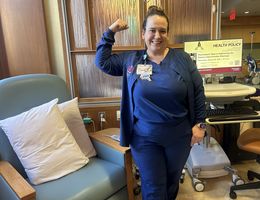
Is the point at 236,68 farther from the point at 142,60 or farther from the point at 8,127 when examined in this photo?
the point at 8,127

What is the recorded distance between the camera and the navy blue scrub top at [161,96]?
43.3 inches

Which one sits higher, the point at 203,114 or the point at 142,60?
the point at 142,60

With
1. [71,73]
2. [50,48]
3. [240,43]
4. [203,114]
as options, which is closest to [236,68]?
[240,43]

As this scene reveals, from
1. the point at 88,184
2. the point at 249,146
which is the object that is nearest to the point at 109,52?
the point at 88,184

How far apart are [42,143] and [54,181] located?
229mm

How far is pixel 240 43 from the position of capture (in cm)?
178

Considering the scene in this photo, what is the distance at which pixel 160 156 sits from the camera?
120 centimetres

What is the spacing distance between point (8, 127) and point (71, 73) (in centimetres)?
78

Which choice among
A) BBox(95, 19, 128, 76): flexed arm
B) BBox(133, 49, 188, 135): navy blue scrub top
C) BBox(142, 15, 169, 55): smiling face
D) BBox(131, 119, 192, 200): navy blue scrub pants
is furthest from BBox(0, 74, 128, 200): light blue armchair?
BBox(142, 15, 169, 55): smiling face

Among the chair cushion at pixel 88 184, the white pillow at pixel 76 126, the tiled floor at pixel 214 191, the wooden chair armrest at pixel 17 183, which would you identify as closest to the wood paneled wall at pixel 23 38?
the white pillow at pixel 76 126

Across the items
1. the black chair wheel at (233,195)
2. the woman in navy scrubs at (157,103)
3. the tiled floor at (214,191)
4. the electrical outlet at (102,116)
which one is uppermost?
the woman in navy scrubs at (157,103)

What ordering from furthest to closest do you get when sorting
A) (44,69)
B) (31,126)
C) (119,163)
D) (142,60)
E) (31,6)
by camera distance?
1. (44,69)
2. (31,6)
3. (119,163)
4. (31,126)
5. (142,60)

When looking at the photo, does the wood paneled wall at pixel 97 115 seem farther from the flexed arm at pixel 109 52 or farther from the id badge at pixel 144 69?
the id badge at pixel 144 69

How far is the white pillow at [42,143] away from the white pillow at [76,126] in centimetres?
12
